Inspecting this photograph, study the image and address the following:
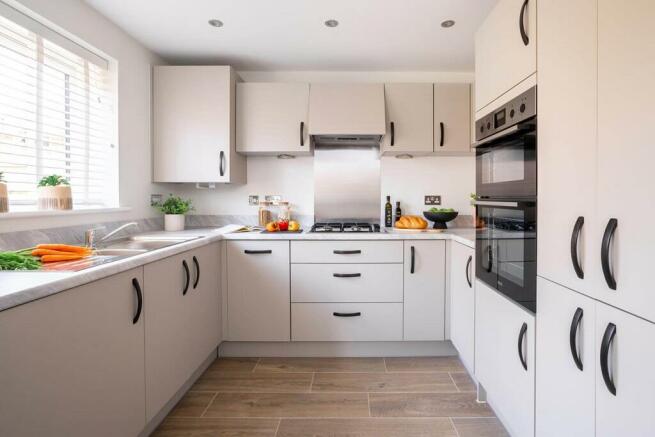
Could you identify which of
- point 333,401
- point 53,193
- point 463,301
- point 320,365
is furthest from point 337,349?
point 53,193

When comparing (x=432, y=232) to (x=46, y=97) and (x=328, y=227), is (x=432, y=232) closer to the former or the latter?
(x=328, y=227)

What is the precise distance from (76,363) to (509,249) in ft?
5.64

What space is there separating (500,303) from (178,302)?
5.35 ft

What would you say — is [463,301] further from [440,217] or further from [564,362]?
[564,362]

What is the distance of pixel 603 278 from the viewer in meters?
1.01

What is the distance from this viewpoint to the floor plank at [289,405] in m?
1.93

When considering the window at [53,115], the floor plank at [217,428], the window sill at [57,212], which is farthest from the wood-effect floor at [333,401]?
the window at [53,115]

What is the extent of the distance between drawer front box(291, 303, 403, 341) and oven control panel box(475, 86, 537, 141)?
1335mm

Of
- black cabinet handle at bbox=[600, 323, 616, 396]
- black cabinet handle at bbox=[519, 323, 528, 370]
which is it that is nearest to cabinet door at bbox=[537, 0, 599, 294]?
black cabinet handle at bbox=[600, 323, 616, 396]

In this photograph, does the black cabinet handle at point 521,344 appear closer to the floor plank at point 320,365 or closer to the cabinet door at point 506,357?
the cabinet door at point 506,357

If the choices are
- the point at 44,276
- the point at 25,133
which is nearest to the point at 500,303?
the point at 44,276

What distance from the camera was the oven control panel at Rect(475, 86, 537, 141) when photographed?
140 cm

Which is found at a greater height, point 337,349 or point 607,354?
point 607,354

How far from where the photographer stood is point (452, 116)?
9.41 ft
